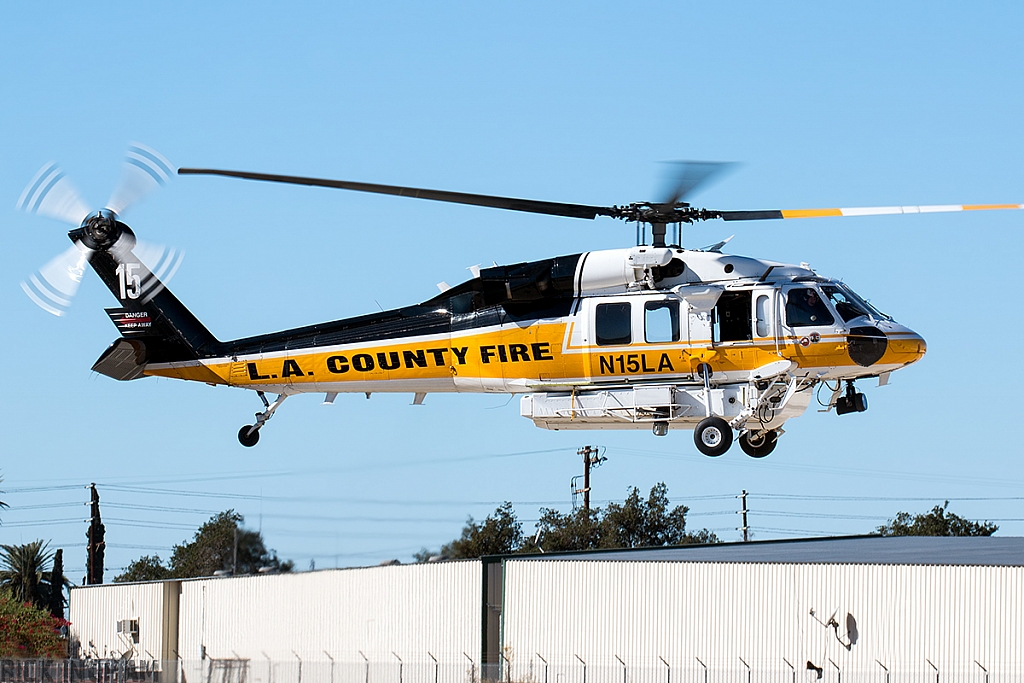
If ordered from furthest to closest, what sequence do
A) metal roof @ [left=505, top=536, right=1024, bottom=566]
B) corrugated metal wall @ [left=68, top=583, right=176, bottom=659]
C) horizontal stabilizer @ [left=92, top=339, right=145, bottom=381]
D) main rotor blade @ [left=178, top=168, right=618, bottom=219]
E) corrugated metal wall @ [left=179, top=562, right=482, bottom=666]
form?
corrugated metal wall @ [left=68, top=583, right=176, bottom=659]
corrugated metal wall @ [left=179, top=562, right=482, bottom=666]
metal roof @ [left=505, top=536, right=1024, bottom=566]
horizontal stabilizer @ [left=92, top=339, right=145, bottom=381]
main rotor blade @ [left=178, top=168, right=618, bottom=219]

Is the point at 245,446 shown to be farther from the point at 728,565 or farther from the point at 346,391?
the point at 728,565

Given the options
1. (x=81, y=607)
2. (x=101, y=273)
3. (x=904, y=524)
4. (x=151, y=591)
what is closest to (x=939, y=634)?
(x=101, y=273)

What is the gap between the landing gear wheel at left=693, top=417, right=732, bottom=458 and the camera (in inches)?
1114

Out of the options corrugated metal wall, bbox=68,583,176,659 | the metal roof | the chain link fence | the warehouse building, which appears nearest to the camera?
the warehouse building

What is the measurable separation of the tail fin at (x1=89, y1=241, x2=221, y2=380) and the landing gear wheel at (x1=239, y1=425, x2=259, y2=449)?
1.78 metres

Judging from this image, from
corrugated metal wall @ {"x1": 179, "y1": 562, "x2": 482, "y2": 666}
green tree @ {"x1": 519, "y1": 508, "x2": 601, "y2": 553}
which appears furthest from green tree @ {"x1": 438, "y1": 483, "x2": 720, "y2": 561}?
corrugated metal wall @ {"x1": 179, "y1": 562, "x2": 482, "y2": 666}

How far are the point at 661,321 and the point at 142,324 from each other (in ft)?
38.5

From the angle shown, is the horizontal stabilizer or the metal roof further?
the metal roof

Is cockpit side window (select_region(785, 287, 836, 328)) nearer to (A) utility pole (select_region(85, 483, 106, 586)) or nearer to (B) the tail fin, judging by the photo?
(B) the tail fin

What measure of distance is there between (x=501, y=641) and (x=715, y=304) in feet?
48.7

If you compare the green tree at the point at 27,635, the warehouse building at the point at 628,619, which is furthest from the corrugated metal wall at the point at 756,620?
the green tree at the point at 27,635

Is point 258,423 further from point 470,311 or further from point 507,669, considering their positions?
point 507,669

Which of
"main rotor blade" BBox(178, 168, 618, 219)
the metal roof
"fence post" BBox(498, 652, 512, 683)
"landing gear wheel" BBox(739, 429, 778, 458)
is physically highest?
"main rotor blade" BBox(178, 168, 618, 219)

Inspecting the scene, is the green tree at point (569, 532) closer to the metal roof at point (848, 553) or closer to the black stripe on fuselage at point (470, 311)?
the metal roof at point (848, 553)
